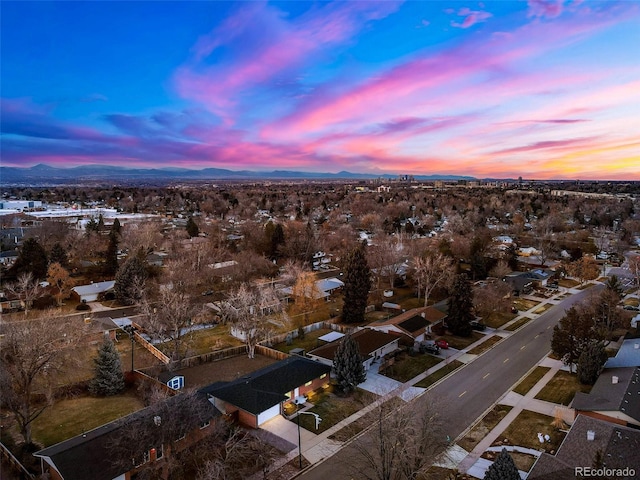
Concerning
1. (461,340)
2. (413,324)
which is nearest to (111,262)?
(413,324)

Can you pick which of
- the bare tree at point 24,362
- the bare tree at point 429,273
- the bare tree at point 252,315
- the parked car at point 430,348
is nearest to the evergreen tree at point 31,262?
the bare tree at point 252,315

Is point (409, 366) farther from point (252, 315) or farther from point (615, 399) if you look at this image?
point (252, 315)

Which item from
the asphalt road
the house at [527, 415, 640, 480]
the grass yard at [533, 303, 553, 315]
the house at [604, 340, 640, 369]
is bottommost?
the asphalt road

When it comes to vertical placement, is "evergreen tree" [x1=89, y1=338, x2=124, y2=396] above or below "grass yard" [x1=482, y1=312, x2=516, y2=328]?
above

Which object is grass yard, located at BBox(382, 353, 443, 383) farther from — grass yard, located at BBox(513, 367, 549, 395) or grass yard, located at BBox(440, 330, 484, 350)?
grass yard, located at BBox(513, 367, 549, 395)

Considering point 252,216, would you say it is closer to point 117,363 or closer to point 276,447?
point 117,363

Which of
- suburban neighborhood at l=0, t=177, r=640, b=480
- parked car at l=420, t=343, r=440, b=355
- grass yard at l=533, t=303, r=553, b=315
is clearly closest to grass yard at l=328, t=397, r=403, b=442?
suburban neighborhood at l=0, t=177, r=640, b=480

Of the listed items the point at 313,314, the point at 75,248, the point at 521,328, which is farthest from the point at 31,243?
the point at 521,328

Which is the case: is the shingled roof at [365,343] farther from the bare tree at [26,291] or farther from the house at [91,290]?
the house at [91,290]
